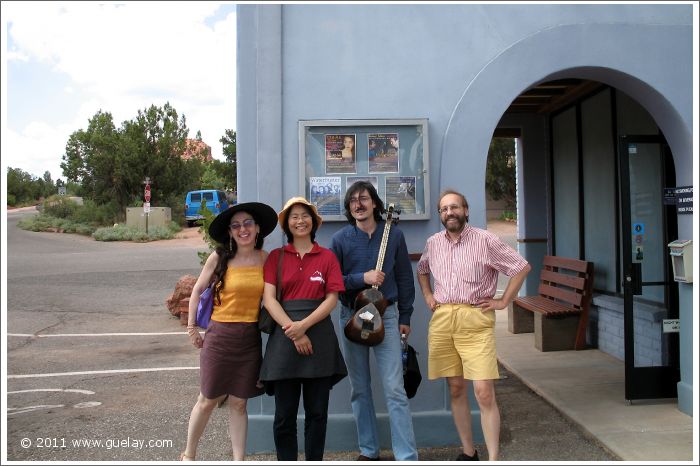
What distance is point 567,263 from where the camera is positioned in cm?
754

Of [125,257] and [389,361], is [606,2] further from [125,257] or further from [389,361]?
[125,257]

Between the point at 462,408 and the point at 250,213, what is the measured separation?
1.80 metres

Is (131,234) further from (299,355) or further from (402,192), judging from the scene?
(299,355)

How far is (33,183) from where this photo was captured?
54250 mm

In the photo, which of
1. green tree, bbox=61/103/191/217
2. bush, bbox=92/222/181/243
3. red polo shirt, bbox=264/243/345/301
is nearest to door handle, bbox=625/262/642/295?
red polo shirt, bbox=264/243/345/301

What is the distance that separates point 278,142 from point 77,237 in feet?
82.7

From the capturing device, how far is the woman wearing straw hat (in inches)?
138

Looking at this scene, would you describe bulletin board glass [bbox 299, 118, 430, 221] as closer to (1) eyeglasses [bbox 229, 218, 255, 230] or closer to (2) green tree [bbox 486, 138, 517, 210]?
(1) eyeglasses [bbox 229, 218, 255, 230]

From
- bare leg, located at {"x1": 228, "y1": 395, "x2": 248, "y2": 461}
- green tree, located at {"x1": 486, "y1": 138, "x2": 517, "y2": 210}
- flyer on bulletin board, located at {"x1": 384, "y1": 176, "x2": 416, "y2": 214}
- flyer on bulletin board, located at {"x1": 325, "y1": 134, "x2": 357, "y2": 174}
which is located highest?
green tree, located at {"x1": 486, "y1": 138, "x2": 517, "y2": 210}

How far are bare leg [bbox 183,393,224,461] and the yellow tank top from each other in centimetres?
51

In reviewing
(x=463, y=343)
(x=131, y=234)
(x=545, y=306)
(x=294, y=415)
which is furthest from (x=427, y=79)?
(x=131, y=234)

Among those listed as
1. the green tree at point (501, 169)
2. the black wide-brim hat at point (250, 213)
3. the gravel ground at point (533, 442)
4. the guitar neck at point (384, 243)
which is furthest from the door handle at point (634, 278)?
the green tree at point (501, 169)

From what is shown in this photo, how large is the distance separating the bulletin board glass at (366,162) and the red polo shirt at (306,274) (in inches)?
31.4

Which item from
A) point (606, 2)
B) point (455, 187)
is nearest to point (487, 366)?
point (455, 187)
